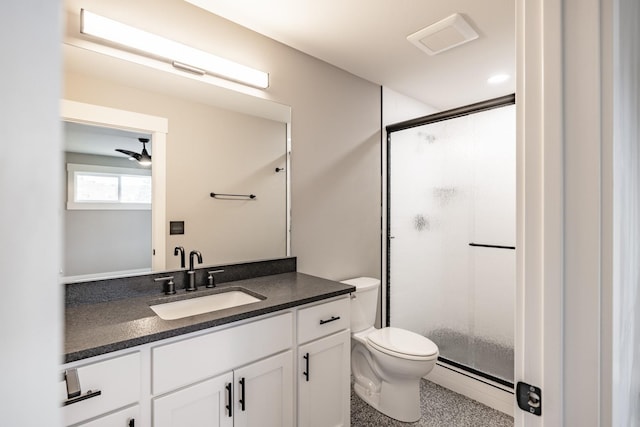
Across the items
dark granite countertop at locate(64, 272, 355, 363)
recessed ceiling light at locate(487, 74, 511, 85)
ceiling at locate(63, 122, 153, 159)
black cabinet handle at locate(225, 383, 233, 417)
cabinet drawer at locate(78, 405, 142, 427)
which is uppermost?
recessed ceiling light at locate(487, 74, 511, 85)

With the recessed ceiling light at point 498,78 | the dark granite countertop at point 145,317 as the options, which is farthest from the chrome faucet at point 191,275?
the recessed ceiling light at point 498,78

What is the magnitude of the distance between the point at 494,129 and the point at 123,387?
Answer: 7.92ft

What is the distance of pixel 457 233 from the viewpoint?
94.2 inches

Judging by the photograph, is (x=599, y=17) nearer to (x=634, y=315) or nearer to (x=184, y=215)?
(x=634, y=315)

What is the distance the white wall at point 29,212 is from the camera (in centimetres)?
20

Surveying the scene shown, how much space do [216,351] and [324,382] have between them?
679mm

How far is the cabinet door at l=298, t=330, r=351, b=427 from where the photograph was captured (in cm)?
156

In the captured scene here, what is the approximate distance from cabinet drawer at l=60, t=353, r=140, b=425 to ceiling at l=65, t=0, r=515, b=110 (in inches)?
48.8

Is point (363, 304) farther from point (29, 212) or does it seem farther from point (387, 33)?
point (29, 212)

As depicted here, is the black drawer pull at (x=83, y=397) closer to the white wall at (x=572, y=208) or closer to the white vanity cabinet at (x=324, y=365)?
the white vanity cabinet at (x=324, y=365)

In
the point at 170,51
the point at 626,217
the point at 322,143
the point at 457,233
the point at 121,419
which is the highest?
the point at 170,51

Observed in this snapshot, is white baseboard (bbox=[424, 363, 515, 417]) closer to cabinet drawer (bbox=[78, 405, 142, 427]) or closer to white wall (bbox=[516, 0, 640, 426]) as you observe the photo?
white wall (bbox=[516, 0, 640, 426])

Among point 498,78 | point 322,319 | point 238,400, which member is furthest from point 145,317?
point 498,78

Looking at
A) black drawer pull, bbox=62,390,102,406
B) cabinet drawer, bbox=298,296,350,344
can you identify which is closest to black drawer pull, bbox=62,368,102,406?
black drawer pull, bbox=62,390,102,406
